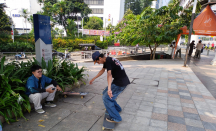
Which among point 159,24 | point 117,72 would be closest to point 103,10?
point 159,24

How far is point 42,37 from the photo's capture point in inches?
Result: 189

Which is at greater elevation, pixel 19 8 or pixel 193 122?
pixel 19 8

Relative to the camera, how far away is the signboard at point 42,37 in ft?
15.2

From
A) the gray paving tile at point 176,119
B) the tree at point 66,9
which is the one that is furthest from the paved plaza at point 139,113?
the tree at point 66,9

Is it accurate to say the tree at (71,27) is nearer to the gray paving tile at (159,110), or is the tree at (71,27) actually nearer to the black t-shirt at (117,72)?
the gray paving tile at (159,110)

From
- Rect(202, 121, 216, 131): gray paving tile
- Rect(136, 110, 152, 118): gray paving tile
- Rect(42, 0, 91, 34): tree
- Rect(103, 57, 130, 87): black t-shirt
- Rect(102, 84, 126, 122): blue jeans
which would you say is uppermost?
Rect(42, 0, 91, 34): tree

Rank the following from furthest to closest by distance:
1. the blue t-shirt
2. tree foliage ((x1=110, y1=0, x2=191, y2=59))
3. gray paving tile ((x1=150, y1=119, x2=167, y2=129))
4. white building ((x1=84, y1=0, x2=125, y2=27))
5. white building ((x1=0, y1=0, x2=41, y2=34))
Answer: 1. white building ((x1=84, y1=0, x2=125, y2=27))
2. white building ((x1=0, y1=0, x2=41, y2=34))
3. tree foliage ((x1=110, y1=0, x2=191, y2=59))
4. the blue t-shirt
5. gray paving tile ((x1=150, y1=119, x2=167, y2=129))

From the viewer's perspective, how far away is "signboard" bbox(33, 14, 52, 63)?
4.63 metres

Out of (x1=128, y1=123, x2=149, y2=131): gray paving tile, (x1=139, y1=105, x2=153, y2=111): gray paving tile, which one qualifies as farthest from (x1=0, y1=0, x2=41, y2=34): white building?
(x1=128, y1=123, x2=149, y2=131): gray paving tile

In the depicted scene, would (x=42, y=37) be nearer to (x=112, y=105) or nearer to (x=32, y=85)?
(x=32, y=85)

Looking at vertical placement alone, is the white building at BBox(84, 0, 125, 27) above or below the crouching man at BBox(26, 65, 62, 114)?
above

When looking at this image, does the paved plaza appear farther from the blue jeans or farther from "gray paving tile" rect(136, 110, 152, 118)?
the blue jeans

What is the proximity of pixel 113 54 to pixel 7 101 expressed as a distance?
15.1 m

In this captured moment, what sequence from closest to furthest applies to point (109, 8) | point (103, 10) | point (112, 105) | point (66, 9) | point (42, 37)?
1. point (112, 105)
2. point (42, 37)
3. point (66, 9)
4. point (109, 8)
5. point (103, 10)
